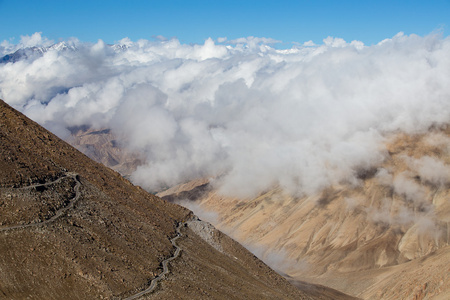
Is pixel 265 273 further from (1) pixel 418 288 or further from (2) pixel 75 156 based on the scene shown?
(1) pixel 418 288

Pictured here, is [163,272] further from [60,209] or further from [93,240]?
[60,209]

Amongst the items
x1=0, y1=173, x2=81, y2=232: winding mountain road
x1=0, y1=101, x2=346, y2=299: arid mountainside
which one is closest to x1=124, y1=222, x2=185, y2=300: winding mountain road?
x1=0, y1=101, x2=346, y2=299: arid mountainside

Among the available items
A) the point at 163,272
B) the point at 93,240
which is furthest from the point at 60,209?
the point at 163,272

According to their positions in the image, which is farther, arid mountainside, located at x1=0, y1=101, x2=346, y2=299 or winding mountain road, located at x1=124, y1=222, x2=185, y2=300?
winding mountain road, located at x1=124, y1=222, x2=185, y2=300

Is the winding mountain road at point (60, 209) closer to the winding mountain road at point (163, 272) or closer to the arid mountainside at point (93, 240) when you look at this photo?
the arid mountainside at point (93, 240)

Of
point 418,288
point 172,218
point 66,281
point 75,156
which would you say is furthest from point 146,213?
point 418,288

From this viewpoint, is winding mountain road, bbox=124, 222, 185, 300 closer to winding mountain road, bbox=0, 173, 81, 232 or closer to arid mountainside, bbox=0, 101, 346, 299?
arid mountainside, bbox=0, 101, 346, 299

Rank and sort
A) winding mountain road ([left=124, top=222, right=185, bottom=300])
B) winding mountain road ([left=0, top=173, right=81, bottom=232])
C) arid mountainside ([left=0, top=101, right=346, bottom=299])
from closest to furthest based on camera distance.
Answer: arid mountainside ([left=0, top=101, right=346, bottom=299]), winding mountain road ([left=0, top=173, right=81, bottom=232]), winding mountain road ([left=124, top=222, right=185, bottom=300])

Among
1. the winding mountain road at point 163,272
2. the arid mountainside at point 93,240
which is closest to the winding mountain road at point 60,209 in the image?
the arid mountainside at point 93,240
